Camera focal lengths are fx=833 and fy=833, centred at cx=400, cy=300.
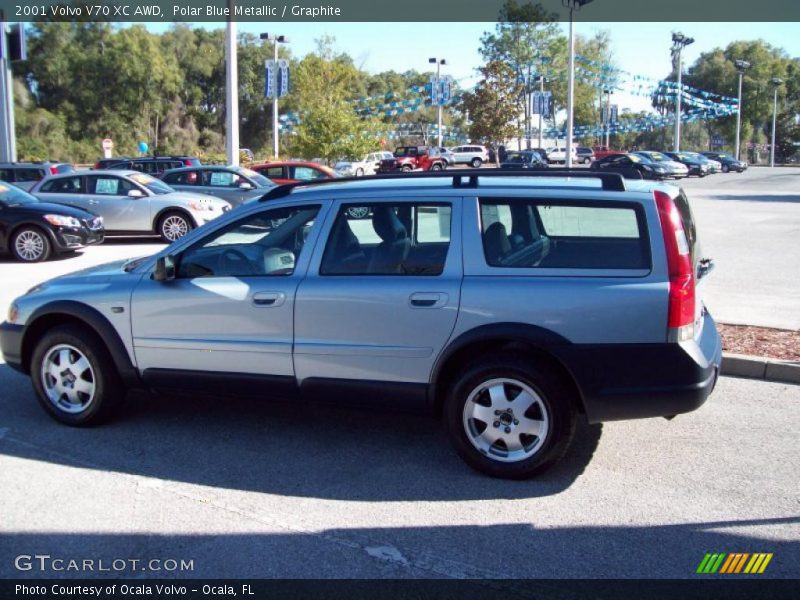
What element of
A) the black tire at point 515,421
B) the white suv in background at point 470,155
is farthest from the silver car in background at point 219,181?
the white suv in background at point 470,155

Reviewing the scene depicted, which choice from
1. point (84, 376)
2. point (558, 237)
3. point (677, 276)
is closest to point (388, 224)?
point (558, 237)

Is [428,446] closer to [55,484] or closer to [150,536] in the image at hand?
[150,536]

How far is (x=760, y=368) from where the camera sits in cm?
684

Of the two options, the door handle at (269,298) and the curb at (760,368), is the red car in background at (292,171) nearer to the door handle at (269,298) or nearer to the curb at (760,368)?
the curb at (760,368)

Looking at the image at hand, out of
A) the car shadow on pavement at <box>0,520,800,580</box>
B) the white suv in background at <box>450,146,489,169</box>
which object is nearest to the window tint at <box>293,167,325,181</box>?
the car shadow on pavement at <box>0,520,800,580</box>

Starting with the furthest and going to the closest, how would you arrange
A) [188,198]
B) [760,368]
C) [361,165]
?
[361,165], [188,198], [760,368]

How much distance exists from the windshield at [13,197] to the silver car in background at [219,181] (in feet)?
15.1

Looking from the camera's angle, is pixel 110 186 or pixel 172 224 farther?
pixel 110 186

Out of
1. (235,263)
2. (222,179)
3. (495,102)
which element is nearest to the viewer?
(235,263)

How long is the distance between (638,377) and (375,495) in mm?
1585
